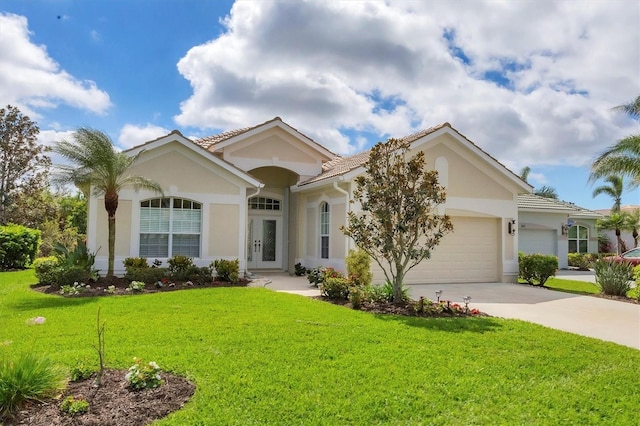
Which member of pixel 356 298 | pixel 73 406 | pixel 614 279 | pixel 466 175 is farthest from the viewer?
pixel 466 175

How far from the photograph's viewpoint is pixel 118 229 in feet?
48.9

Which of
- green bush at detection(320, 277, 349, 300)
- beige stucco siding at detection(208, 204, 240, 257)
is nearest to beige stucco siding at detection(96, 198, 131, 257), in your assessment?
beige stucco siding at detection(208, 204, 240, 257)

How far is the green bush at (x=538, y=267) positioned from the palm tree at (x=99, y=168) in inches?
538

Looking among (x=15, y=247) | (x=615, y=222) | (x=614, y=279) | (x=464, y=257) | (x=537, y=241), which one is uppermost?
(x=615, y=222)

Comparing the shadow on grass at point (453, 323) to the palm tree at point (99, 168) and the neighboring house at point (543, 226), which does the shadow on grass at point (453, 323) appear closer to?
the palm tree at point (99, 168)

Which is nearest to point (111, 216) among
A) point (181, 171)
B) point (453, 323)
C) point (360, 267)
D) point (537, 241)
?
point (181, 171)

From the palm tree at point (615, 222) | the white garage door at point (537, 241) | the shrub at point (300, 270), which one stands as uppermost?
the palm tree at point (615, 222)

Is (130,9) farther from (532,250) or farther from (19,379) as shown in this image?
(532,250)

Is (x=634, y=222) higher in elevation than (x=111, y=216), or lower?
higher

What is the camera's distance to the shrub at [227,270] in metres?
15.0

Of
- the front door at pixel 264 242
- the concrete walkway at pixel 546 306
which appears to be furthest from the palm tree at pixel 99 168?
the front door at pixel 264 242

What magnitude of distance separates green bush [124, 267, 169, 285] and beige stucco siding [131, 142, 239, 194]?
119 inches

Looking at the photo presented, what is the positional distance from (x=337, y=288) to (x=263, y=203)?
960 cm

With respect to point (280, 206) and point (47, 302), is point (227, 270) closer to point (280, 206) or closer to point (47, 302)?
point (47, 302)
